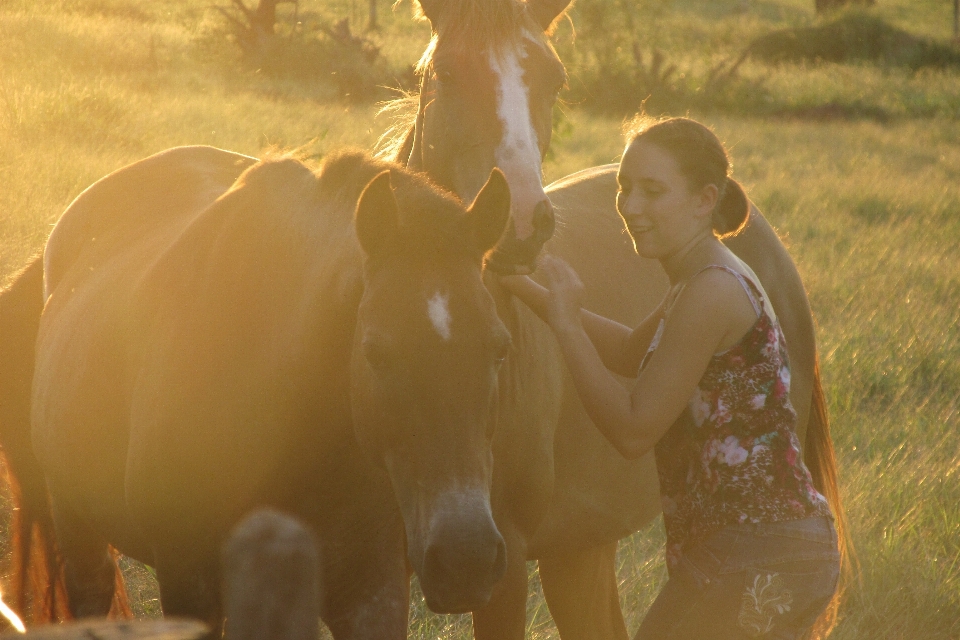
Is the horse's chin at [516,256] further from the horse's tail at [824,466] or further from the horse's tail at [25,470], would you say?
the horse's tail at [25,470]

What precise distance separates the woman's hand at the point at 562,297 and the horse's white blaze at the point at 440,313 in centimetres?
50

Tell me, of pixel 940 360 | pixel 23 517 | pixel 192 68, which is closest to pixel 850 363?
pixel 940 360

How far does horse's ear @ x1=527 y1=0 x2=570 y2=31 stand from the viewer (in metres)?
3.59

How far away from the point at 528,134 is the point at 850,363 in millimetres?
3667

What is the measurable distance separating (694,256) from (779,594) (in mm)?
818

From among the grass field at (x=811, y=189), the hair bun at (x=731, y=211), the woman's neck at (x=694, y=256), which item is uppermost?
the hair bun at (x=731, y=211)

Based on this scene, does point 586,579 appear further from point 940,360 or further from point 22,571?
point 940,360

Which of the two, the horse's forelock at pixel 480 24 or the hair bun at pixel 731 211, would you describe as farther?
the horse's forelock at pixel 480 24

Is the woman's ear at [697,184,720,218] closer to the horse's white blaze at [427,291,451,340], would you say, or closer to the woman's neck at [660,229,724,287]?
the woman's neck at [660,229,724,287]

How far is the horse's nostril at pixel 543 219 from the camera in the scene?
274 cm

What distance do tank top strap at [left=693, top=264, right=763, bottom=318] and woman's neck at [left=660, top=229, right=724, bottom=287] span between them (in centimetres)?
6

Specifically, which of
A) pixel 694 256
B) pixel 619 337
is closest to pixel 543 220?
pixel 619 337

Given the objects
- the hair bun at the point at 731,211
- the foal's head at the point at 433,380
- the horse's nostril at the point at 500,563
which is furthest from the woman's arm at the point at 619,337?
the horse's nostril at the point at 500,563

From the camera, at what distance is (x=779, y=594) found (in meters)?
2.23
